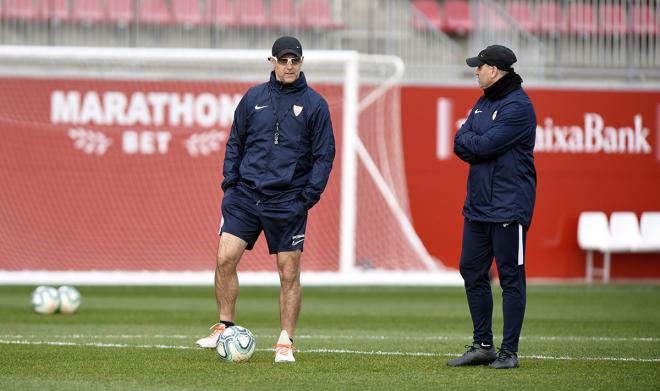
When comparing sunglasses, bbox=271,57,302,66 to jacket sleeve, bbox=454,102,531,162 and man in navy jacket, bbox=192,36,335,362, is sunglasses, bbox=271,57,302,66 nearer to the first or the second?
man in navy jacket, bbox=192,36,335,362

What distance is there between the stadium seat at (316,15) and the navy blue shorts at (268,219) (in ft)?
42.2

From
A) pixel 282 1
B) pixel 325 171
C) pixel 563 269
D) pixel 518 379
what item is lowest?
pixel 563 269

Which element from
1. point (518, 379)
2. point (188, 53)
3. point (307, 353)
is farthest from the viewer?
point (188, 53)

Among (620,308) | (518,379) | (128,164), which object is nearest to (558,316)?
(620,308)

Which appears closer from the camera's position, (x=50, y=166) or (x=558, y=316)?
(x=558, y=316)

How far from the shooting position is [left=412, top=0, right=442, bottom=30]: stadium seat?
20859 mm

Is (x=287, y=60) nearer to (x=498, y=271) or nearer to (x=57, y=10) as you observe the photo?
(x=498, y=271)

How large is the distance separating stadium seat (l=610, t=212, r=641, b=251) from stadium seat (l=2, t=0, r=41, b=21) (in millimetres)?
9994

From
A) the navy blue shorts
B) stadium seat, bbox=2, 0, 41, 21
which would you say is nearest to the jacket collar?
the navy blue shorts

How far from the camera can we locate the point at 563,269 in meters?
19.8

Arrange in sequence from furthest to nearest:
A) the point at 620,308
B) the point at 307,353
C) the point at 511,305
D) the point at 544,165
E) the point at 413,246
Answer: the point at 544,165, the point at 413,246, the point at 620,308, the point at 307,353, the point at 511,305

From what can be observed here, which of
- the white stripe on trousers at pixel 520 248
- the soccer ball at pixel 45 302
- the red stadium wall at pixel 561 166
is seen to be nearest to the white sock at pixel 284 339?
the white stripe on trousers at pixel 520 248

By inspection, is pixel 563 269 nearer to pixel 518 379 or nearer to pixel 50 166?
pixel 50 166

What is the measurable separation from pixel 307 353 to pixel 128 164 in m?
10.2
